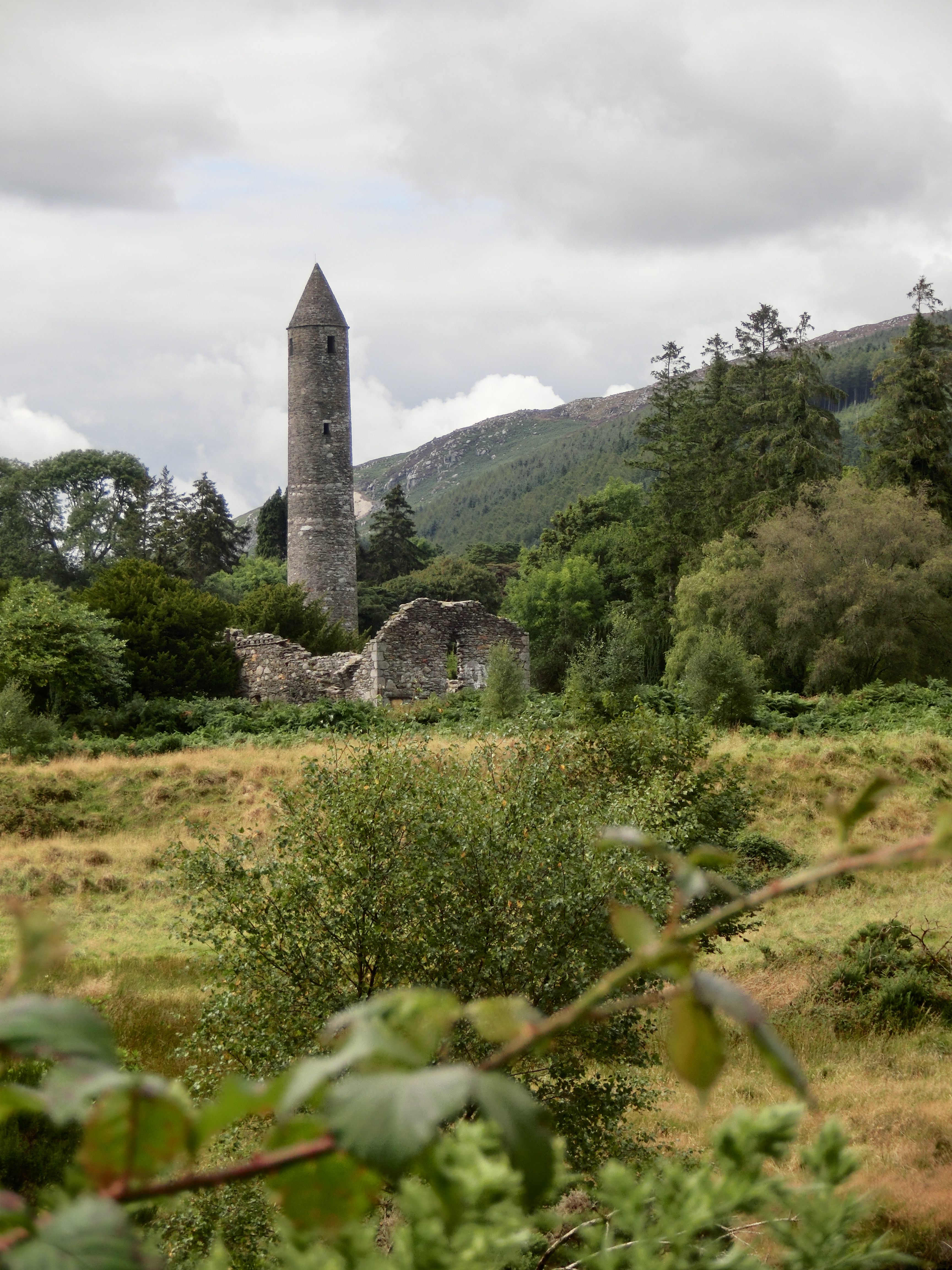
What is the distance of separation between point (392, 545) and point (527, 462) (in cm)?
7030

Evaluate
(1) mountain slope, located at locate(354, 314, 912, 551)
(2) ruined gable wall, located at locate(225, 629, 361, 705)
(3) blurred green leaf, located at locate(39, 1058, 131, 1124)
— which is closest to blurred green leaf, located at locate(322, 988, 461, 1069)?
(3) blurred green leaf, located at locate(39, 1058, 131, 1124)

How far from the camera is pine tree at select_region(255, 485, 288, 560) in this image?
56594mm

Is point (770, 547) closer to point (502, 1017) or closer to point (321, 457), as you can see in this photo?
point (321, 457)

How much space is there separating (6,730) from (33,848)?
500 cm

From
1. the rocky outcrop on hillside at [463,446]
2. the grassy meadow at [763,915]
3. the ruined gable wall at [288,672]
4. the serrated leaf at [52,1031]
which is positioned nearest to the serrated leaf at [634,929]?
the serrated leaf at [52,1031]

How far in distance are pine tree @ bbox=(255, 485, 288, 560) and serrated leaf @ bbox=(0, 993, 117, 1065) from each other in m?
56.2

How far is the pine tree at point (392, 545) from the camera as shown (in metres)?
57.0

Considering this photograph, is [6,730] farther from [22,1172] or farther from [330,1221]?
[330,1221]

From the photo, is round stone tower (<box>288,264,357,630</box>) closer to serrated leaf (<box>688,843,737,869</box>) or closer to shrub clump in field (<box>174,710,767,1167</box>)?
shrub clump in field (<box>174,710,767,1167</box>)

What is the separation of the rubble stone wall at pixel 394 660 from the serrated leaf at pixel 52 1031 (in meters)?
Result: 25.5

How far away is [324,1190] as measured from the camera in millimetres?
740

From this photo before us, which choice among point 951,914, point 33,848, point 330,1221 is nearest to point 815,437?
point 951,914

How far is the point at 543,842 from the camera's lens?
6.23 metres

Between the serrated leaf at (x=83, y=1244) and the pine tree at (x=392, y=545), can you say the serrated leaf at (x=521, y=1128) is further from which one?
the pine tree at (x=392, y=545)
